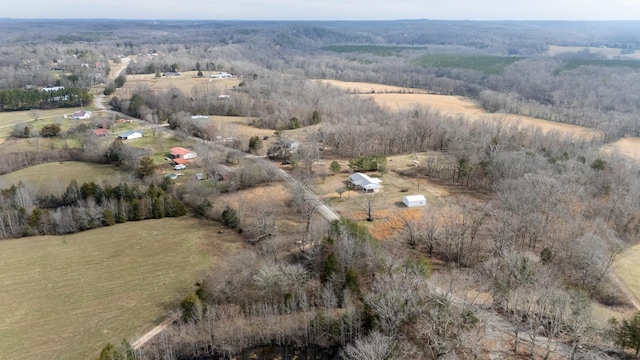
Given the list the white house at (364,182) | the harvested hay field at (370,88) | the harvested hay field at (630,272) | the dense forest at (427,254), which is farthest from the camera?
the harvested hay field at (370,88)

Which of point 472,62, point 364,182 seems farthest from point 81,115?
point 472,62

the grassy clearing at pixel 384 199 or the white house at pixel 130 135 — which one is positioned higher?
the white house at pixel 130 135

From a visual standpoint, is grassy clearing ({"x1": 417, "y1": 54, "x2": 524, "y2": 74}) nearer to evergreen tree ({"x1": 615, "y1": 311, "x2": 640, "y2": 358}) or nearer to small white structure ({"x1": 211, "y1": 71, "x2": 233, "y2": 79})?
small white structure ({"x1": 211, "y1": 71, "x2": 233, "y2": 79})

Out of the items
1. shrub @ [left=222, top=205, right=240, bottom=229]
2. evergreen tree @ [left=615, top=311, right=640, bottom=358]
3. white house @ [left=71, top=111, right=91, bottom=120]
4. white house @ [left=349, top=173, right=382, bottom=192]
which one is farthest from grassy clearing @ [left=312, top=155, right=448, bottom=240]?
white house @ [left=71, top=111, right=91, bottom=120]

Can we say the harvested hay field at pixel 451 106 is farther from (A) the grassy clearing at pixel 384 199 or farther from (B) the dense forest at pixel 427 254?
(A) the grassy clearing at pixel 384 199

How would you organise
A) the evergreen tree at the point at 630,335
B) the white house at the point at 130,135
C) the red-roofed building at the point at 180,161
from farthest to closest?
the white house at the point at 130,135 < the red-roofed building at the point at 180,161 < the evergreen tree at the point at 630,335

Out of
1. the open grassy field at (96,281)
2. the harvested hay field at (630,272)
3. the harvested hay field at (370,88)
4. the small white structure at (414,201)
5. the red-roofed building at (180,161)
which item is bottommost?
the open grassy field at (96,281)

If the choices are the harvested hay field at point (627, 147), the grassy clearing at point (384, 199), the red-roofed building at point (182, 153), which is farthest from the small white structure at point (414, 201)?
the harvested hay field at point (627, 147)
